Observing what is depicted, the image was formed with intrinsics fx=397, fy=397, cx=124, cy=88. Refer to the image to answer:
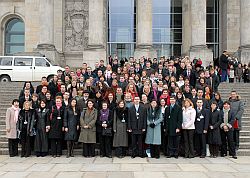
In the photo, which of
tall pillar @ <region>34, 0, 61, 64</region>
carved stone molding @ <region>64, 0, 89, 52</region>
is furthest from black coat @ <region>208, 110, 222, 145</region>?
carved stone molding @ <region>64, 0, 89, 52</region>

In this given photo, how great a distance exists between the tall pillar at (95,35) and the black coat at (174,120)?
15234 millimetres

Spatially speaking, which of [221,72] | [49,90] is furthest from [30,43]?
[49,90]

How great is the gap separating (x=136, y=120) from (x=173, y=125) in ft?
3.71

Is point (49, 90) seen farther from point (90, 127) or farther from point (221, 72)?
point (221, 72)

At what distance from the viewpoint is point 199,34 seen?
2675cm

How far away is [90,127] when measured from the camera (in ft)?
39.5

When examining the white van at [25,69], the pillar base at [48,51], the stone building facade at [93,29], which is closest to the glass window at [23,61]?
the white van at [25,69]

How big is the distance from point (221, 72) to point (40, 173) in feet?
46.2

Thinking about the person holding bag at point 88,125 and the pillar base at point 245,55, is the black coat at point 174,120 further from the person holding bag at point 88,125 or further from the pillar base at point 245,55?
the pillar base at point 245,55

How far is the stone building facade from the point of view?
26.9 meters

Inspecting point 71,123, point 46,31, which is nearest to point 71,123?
point 71,123

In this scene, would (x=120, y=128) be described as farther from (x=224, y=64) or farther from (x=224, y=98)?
(x=224, y=64)

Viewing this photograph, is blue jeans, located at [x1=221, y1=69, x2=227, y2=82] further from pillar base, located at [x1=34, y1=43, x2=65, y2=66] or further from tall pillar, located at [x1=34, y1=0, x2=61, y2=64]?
tall pillar, located at [x1=34, y1=0, x2=61, y2=64]

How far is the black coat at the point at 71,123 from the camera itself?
12133 millimetres
